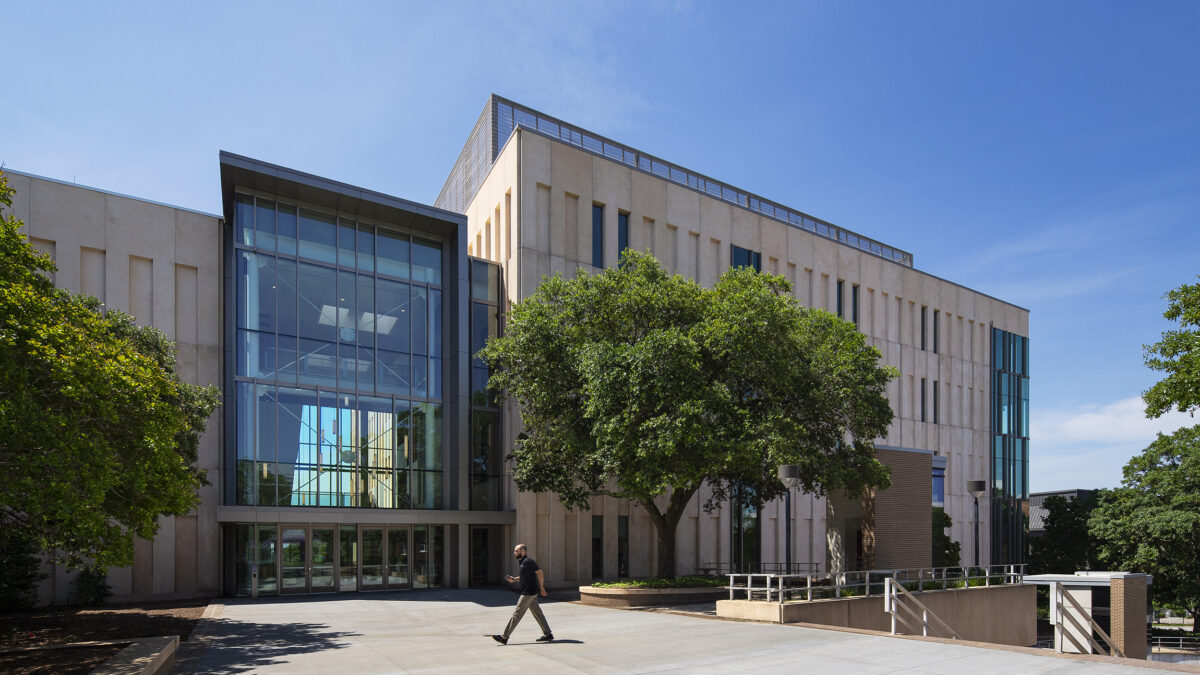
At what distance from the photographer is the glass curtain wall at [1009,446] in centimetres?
4906

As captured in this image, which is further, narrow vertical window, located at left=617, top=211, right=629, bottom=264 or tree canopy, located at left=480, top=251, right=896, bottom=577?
narrow vertical window, located at left=617, top=211, right=629, bottom=264

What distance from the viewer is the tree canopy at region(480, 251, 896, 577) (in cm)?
2044

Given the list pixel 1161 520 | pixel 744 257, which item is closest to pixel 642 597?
pixel 744 257

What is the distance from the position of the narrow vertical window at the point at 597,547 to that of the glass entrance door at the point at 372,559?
7.29 meters

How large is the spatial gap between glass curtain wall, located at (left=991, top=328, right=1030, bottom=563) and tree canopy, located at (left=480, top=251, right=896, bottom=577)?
95.6 feet

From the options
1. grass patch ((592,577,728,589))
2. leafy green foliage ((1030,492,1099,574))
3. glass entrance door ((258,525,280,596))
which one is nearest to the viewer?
grass patch ((592,577,728,589))

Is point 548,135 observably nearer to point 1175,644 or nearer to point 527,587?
point 527,587

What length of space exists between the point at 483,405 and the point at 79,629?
14054 millimetres

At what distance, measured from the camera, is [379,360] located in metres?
27.1

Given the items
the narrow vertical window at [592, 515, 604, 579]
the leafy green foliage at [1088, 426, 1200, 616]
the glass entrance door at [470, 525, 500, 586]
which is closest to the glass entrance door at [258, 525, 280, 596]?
the glass entrance door at [470, 525, 500, 586]

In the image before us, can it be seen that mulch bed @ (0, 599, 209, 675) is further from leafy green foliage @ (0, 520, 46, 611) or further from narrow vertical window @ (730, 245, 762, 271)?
narrow vertical window @ (730, 245, 762, 271)

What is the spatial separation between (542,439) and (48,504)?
13559 millimetres

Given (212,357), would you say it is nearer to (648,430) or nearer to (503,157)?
(503,157)

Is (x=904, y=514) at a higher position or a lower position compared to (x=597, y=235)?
lower
